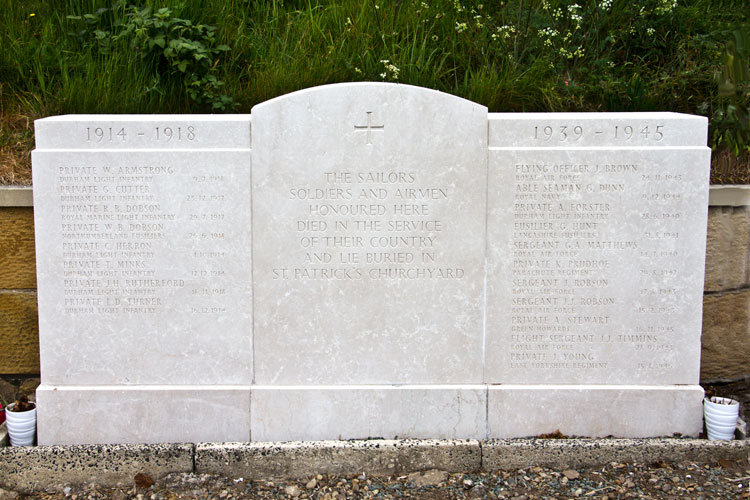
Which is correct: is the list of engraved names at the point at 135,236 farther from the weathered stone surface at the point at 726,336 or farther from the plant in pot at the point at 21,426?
the weathered stone surface at the point at 726,336

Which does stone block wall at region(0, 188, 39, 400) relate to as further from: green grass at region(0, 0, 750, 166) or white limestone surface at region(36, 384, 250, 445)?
green grass at region(0, 0, 750, 166)

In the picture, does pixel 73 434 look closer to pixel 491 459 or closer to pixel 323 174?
pixel 323 174

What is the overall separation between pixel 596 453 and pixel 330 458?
1419 mm

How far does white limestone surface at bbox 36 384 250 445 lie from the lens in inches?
139

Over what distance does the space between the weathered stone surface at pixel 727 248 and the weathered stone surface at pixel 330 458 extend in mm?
1862

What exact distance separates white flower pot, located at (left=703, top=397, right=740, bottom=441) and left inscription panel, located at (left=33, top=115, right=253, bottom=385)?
2.56 meters

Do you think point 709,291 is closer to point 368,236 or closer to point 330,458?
point 368,236

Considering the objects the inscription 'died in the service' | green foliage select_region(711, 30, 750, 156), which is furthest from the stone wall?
the inscription 'died in the service'

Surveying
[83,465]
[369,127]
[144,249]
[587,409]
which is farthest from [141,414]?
[587,409]

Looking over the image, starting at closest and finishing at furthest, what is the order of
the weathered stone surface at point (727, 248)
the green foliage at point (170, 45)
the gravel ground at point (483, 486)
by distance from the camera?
the gravel ground at point (483, 486)
the weathered stone surface at point (727, 248)
the green foliage at point (170, 45)

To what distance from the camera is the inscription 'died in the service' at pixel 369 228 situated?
3.47 meters

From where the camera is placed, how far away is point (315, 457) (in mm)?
3453

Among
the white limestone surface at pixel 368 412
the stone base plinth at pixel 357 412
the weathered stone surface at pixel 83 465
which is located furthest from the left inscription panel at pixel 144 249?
the weathered stone surface at pixel 83 465

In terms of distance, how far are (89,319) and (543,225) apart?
250 cm
